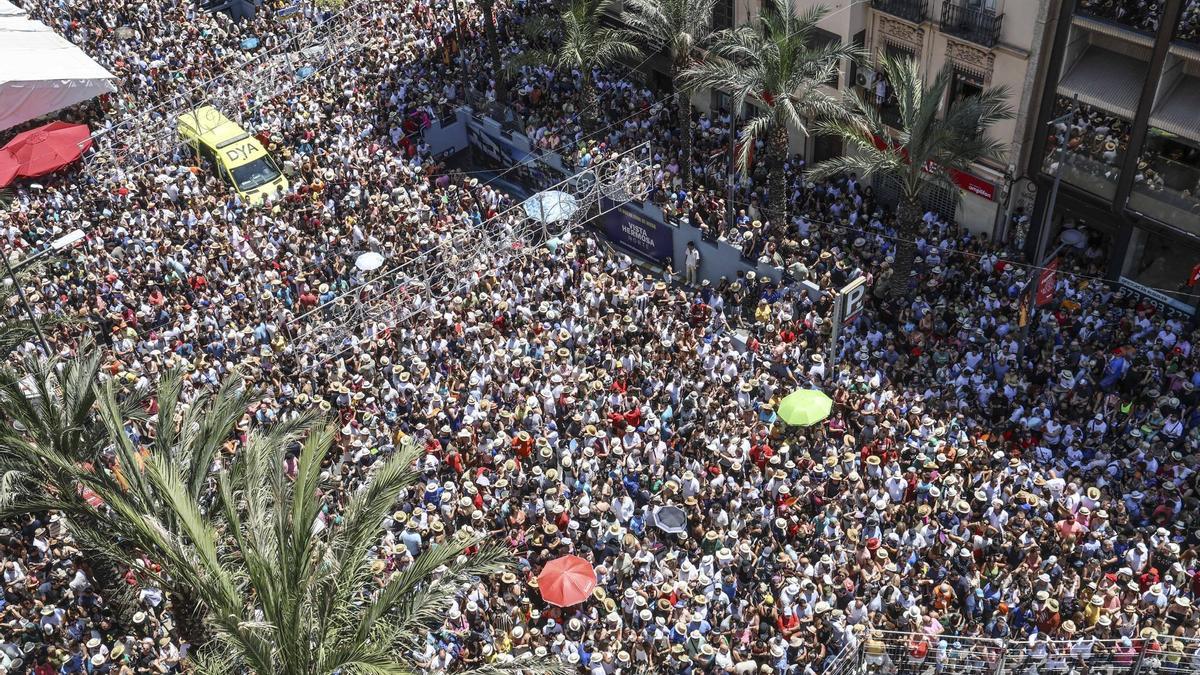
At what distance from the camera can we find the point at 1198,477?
62.5ft

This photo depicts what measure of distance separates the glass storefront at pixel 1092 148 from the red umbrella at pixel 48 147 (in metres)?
27.7

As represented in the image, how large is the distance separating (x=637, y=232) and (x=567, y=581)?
1360cm

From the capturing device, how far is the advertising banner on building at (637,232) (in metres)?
28.1

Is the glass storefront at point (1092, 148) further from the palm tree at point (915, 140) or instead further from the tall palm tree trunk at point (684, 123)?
the tall palm tree trunk at point (684, 123)

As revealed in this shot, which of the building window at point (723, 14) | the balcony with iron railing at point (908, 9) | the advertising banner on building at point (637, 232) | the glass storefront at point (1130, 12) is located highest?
the glass storefront at point (1130, 12)

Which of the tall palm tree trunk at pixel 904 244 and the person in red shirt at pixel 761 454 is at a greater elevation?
the tall palm tree trunk at pixel 904 244

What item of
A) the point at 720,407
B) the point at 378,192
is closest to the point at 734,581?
the point at 720,407

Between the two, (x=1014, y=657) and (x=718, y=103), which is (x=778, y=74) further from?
(x=1014, y=657)

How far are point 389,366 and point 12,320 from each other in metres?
7.36

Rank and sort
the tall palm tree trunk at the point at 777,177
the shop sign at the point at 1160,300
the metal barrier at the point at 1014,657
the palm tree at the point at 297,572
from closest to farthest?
1. the palm tree at the point at 297,572
2. the metal barrier at the point at 1014,657
3. the shop sign at the point at 1160,300
4. the tall palm tree trunk at the point at 777,177

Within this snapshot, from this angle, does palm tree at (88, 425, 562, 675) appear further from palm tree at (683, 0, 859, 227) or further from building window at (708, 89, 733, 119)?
building window at (708, 89, 733, 119)

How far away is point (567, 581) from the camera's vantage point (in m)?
17.2

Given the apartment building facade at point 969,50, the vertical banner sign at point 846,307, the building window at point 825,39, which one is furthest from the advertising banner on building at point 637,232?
the vertical banner sign at point 846,307

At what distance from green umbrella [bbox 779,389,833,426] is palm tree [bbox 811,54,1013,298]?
537 centimetres
